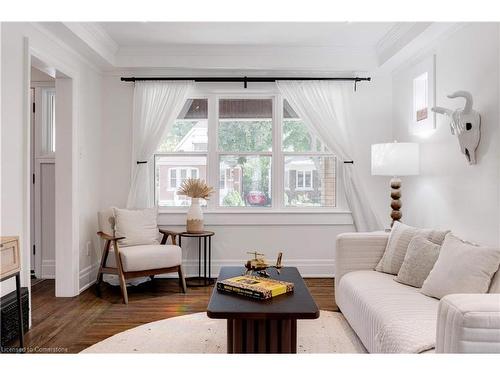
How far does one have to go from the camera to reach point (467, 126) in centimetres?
300

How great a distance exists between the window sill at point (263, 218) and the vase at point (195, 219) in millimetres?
325

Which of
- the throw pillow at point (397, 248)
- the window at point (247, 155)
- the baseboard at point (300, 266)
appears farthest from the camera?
the window at point (247, 155)

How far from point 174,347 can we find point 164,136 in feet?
8.69

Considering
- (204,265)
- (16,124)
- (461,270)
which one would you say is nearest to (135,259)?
(204,265)

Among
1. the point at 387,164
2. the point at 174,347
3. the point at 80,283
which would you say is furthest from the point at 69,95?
the point at 387,164

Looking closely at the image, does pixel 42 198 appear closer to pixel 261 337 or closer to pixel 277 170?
pixel 277 170

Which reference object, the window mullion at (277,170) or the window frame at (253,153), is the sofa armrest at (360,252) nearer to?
the window frame at (253,153)

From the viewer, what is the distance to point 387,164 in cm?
383

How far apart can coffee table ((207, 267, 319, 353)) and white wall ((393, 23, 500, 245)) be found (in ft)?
5.04

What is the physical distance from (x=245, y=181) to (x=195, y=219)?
2.73 ft

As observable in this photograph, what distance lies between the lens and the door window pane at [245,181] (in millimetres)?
5012

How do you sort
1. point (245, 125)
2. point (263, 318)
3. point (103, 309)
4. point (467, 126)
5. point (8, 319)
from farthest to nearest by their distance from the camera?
point (245, 125)
point (103, 309)
point (467, 126)
point (8, 319)
point (263, 318)

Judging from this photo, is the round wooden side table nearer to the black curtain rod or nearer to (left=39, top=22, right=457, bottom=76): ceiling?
the black curtain rod

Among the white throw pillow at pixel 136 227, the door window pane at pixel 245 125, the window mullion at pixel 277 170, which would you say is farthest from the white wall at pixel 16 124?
the window mullion at pixel 277 170
